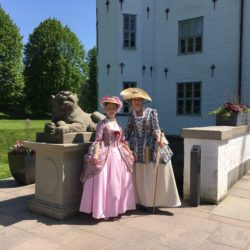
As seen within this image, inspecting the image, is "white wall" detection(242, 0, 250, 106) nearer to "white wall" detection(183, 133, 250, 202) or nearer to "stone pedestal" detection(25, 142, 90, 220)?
"white wall" detection(183, 133, 250, 202)

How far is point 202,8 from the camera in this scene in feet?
49.4

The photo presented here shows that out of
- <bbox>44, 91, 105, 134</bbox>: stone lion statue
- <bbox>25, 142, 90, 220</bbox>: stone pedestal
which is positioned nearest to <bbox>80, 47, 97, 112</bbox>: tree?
<bbox>44, 91, 105, 134</bbox>: stone lion statue

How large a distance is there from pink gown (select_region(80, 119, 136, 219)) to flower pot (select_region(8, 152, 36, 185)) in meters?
2.45

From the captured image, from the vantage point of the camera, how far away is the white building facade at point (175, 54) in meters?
14.5

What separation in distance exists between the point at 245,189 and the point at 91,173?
329 cm

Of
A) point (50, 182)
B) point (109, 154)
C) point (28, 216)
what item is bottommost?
point (28, 216)

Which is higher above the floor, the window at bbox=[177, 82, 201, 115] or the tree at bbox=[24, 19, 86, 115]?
the tree at bbox=[24, 19, 86, 115]

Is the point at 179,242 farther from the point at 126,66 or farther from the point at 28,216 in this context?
the point at 126,66

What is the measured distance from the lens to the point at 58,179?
180 inches

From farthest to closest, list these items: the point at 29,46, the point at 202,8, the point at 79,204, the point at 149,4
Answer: the point at 29,46
the point at 149,4
the point at 202,8
the point at 79,204

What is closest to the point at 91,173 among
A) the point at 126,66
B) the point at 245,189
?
the point at 245,189

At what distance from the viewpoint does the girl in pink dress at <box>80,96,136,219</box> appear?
173 inches

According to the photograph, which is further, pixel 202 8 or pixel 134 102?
pixel 202 8

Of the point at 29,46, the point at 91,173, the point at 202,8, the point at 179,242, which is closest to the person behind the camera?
Answer: the point at 179,242
